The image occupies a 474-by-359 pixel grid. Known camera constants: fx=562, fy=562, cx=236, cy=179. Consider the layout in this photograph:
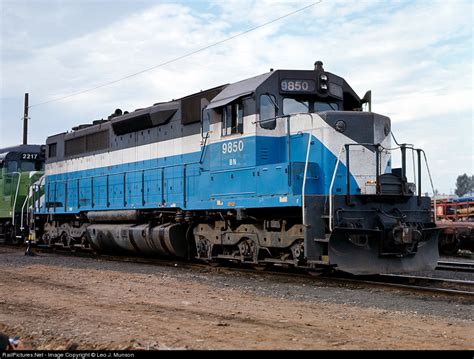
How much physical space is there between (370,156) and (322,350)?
19.9 ft

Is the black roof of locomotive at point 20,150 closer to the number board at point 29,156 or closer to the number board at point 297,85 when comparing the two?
the number board at point 29,156

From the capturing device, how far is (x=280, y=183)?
1025cm

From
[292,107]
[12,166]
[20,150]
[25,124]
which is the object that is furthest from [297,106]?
[25,124]

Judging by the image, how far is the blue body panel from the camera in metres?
10.2

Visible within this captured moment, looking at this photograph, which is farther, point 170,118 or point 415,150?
point 170,118

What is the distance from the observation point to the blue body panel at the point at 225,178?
10211 millimetres

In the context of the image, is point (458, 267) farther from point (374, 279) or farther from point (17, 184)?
point (17, 184)

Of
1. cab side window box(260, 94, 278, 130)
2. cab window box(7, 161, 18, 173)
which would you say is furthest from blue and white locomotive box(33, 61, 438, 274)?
cab window box(7, 161, 18, 173)

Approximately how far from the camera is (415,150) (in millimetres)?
10562

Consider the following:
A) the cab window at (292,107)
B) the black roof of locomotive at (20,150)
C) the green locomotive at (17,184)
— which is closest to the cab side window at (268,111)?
the cab window at (292,107)

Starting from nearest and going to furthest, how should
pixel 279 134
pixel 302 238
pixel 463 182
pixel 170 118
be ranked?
pixel 302 238, pixel 279 134, pixel 170 118, pixel 463 182
